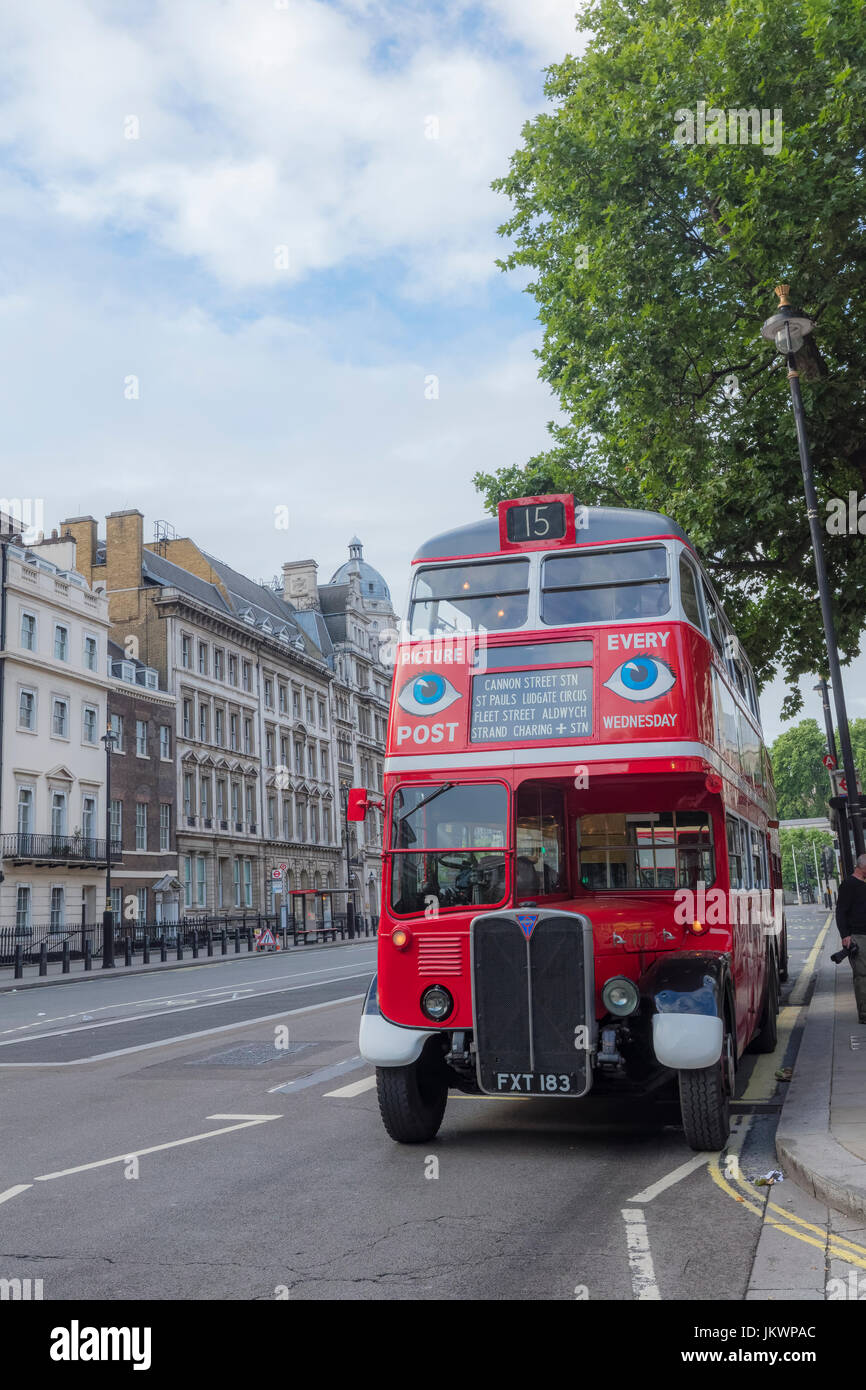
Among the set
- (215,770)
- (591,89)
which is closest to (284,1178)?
(591,89)

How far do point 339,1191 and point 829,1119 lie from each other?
3.15 meters

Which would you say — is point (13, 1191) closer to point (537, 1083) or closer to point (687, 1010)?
point (537, 1083)

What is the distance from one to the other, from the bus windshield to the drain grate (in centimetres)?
538

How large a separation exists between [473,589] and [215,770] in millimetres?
51645

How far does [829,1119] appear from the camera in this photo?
7.54 meters

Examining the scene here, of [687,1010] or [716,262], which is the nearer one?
[687,1010]

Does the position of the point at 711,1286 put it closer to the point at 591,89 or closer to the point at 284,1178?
the point at 284,1178

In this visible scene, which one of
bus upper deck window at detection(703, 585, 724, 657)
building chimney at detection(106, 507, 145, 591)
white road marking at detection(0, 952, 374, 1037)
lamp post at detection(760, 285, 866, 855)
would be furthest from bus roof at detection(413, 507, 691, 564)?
building chimney at detection(106, 507, 145, 591)

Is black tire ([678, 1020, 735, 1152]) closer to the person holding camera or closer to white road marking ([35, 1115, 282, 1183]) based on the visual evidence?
white road marking ([35, 1115, 282, 1183])

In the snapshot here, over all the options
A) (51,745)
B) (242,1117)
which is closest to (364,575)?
(51,745)

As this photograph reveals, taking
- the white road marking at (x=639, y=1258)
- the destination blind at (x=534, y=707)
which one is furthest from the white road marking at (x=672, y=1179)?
the destination blind at (x=534, y=707)

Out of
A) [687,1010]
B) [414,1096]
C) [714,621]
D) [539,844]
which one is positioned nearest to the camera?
[687,1010]

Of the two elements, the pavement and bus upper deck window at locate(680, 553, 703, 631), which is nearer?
the pavement

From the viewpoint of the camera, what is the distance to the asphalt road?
507 centimetres
